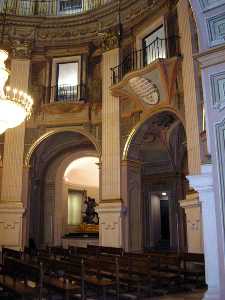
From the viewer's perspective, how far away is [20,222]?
44.3 ft

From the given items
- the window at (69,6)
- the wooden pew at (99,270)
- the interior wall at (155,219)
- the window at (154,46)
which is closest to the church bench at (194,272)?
the wooden pew at (99,270)

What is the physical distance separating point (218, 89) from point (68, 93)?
35.7 ft

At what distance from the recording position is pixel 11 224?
13406mm

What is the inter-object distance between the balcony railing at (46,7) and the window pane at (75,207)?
343 inches

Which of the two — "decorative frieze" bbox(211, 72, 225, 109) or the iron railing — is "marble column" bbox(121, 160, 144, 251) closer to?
the iron railing

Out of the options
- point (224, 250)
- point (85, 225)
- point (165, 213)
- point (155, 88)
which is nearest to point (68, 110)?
point (155, 88)

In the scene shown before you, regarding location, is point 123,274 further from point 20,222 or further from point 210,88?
point 20,222

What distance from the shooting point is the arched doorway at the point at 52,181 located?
15.8 m

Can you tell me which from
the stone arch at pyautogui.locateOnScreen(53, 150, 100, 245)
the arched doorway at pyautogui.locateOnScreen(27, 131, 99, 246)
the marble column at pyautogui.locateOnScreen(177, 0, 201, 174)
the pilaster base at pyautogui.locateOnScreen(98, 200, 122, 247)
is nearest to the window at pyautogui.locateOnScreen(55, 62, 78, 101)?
the arched doorway at pyautogui.locateOnScreen(27, 131, 99, 246)

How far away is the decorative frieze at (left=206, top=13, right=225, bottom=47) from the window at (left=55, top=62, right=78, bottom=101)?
10.2 m

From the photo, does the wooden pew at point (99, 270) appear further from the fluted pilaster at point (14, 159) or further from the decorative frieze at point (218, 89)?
the fluted pilaster at point (14, 159)

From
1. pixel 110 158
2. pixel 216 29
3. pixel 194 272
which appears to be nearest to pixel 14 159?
pixel 110 158

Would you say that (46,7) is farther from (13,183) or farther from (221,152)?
(221,152)

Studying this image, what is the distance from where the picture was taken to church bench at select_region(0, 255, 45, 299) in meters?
6.11
